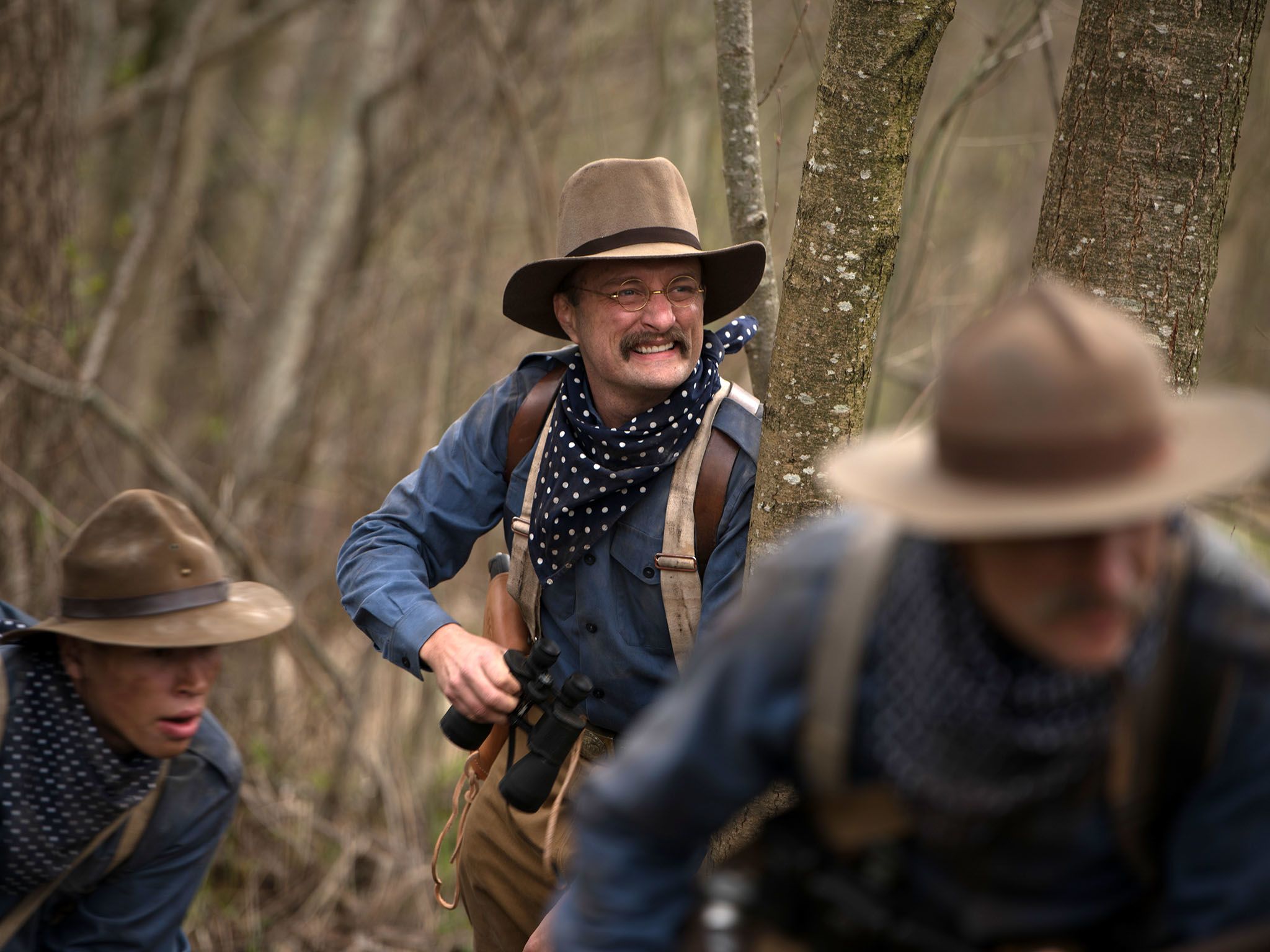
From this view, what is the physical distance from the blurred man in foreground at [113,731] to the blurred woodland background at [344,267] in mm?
2021

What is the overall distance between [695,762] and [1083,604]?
0.52m

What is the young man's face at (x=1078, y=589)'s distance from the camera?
1.44 metres

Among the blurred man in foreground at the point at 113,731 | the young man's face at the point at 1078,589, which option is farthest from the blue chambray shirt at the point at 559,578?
the young man's face at the point at 1078,589

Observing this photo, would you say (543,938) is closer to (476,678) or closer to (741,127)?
(476,678)

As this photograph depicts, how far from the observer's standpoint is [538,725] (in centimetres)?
280

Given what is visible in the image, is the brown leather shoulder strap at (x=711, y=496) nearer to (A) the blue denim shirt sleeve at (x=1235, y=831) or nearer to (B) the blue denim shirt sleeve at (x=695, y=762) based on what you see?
(B) the blue denim shirt sleeve at (x=695, y=762)

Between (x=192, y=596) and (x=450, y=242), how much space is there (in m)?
4.93

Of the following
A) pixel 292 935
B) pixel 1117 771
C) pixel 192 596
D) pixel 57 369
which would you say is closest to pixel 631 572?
pixel 192 596

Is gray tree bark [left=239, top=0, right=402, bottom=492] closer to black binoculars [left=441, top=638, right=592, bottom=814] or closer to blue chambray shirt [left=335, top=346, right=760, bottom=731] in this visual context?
blue chambray shirt [left=335, top=346, right=760, bottom=731]

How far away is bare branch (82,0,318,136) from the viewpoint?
8.18 meters

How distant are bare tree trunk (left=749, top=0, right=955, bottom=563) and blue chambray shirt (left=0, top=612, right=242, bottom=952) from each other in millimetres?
1287

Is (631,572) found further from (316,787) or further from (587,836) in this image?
(316,787)

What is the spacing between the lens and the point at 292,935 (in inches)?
187

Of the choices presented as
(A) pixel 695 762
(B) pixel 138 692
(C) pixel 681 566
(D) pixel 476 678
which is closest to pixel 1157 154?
(C) pixel 681 566
